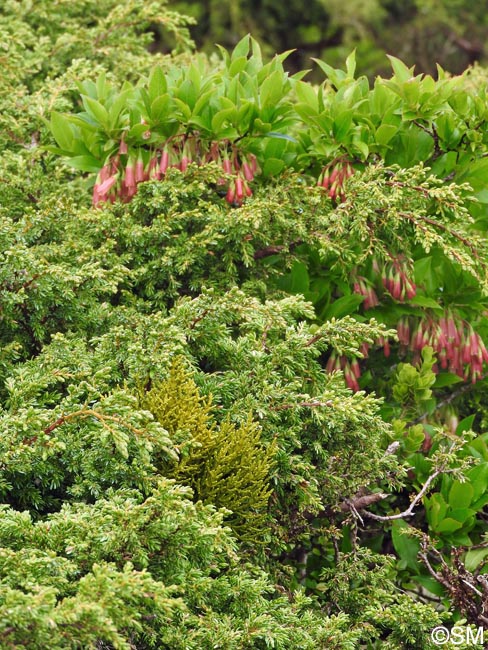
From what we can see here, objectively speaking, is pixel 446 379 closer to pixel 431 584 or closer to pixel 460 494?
pixel 460 494

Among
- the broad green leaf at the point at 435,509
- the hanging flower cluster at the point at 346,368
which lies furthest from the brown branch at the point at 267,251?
the broad green leaf at the point at 435,509

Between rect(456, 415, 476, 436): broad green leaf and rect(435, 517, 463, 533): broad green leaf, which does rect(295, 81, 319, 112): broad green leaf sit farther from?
rect(435, 517, 463, 533): broad green leaf

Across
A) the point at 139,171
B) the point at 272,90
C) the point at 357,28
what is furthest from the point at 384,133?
the point at 357,28

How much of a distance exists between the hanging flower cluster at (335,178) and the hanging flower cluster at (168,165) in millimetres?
287

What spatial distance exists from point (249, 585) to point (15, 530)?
2.19ft

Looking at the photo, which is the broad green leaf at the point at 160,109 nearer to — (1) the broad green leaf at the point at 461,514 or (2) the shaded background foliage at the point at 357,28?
(1) the broad green leaf at the point at 461,514

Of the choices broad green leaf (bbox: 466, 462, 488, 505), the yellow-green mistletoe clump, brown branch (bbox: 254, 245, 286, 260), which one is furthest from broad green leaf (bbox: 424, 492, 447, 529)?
brown branch (bbox: 254, 245, 286, 260)

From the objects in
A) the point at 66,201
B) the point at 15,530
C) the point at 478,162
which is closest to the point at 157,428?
the point at 15,530

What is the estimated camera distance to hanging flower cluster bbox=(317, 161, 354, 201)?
3.45m

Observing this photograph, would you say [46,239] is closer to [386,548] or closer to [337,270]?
[337,270]
